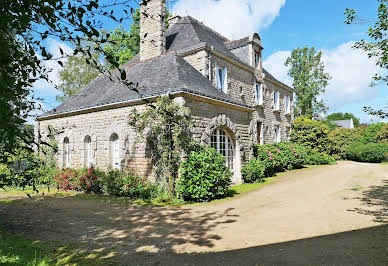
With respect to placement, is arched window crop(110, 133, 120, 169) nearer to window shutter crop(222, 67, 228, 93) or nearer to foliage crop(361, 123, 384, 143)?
window shutter crop(222, 67, 228, 93)

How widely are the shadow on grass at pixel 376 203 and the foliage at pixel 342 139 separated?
15295 millimetres

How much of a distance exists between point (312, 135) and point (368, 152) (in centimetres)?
558

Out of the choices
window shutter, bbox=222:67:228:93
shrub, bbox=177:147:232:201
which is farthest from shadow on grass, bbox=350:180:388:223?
window shutter, bbox=222:67:228:93

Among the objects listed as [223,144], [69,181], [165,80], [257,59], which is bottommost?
[69,181]

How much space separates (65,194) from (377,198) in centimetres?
1149

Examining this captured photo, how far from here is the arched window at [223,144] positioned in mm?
10617

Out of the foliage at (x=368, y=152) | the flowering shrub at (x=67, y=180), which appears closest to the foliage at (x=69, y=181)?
the flowering shrub at (x=67, y=180)

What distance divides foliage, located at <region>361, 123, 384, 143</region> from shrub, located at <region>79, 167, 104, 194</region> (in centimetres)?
2443

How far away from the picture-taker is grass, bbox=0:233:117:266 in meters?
3.86

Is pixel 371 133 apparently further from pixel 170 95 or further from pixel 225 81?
pixel 170 95

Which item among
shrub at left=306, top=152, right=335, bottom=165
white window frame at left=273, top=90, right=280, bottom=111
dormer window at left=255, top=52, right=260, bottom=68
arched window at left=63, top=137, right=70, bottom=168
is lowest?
shrub at left=306, top=152, right=335, bottom=165

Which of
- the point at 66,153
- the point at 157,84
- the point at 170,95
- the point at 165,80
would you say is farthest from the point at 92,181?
the point at 165,80

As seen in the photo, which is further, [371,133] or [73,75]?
[73,75]

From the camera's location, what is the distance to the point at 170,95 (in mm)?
8969
